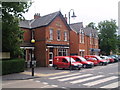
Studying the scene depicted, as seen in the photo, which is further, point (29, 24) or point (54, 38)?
point (29, 24)

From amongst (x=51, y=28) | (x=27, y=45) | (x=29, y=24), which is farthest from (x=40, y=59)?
(x=29, y=24)

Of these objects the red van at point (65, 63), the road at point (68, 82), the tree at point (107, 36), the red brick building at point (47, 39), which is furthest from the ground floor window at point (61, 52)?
the tree at point (107, 36)

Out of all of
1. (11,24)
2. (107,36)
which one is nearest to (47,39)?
(11,24)

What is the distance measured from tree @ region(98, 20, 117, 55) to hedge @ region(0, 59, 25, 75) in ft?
114

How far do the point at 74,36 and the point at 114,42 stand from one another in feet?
62.3

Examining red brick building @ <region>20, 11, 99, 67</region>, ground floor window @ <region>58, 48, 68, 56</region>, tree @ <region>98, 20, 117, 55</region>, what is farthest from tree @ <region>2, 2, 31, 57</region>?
tree @ <region>98, 20, 117, 55</region>

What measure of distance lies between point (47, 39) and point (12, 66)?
9006 millimetres

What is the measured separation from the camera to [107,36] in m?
51.5

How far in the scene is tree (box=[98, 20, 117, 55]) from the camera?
4816cm

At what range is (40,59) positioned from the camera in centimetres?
2597

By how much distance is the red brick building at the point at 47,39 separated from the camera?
1003 inches

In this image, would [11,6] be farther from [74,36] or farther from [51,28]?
[74,36]

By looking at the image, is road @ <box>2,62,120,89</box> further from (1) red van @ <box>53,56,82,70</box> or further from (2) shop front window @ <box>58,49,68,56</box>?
(2) shop front window @ <box>58,49,68,56</box>

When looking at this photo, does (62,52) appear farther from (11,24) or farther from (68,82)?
(68,82)
